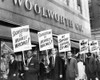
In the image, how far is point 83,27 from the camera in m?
30.4

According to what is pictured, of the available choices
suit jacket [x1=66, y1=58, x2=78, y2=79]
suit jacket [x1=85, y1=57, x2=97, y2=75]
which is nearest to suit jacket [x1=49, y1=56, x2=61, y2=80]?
suit jacket [x1=66, y1=58, x2=78, y2=79]

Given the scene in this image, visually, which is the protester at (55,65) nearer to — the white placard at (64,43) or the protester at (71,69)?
the protester at (71,69)

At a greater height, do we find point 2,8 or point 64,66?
point 2,8

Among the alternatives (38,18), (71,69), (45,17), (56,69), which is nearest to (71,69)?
(71,69)

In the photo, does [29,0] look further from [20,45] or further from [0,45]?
[20,45]

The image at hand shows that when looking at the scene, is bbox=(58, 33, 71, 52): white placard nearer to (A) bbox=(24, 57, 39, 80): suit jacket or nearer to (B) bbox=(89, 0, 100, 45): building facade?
(A) bbox=(24, 57, 39, 80): suit jacket

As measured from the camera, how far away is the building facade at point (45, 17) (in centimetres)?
1541

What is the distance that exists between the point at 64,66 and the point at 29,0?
6216 mm

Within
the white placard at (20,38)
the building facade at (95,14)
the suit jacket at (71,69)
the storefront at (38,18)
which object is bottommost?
the suit jacket at (71,69)

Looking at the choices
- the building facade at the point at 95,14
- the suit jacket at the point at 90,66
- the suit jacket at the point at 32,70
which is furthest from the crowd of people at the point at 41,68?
the building facade at the point at 95,14

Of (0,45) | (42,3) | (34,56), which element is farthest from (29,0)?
(34,56)

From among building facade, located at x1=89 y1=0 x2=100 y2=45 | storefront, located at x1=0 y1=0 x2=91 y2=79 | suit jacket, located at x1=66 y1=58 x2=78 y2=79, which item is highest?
building facade, located at x1=89 y1=0 x2=100 y2=45

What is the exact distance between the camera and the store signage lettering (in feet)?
57.2

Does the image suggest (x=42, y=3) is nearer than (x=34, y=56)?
No
